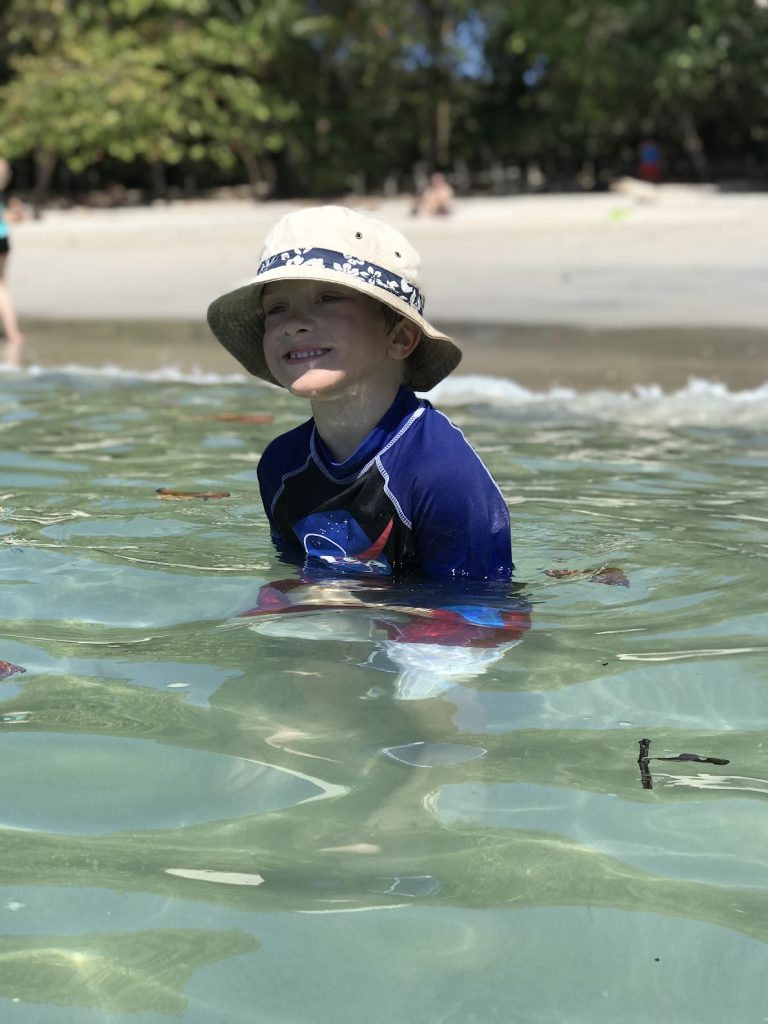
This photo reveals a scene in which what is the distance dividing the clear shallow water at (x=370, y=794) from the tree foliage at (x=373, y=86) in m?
23.9

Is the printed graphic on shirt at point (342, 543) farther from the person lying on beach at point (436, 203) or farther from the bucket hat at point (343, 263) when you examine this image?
the person lying on beach at point (436, 203)

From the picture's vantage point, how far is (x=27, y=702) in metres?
2.85

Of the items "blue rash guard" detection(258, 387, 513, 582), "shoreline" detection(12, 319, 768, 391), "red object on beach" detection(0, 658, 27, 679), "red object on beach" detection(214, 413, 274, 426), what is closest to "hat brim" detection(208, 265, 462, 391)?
"blue rash guard" detection(258, 387, 513, 582)

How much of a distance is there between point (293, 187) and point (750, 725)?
31.2 metres

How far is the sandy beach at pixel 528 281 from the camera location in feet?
34.0

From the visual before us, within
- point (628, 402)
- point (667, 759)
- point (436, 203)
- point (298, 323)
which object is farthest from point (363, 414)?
point (436, 203)

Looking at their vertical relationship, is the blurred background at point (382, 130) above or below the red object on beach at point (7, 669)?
above

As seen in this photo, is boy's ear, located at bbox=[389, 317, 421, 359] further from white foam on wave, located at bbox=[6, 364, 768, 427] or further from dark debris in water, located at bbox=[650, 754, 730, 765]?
white foam on wave, located at bbox=[6, 364, 768, 427]

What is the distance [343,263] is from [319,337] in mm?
194

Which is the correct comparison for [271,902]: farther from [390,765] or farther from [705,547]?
[705,547]

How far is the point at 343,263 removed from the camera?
11.1ft

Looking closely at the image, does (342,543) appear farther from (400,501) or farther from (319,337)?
(319,337)

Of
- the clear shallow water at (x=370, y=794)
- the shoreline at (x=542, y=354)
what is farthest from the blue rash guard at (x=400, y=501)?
the shoreline at (x=542, y=354)

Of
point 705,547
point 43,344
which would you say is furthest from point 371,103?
point 705,547
